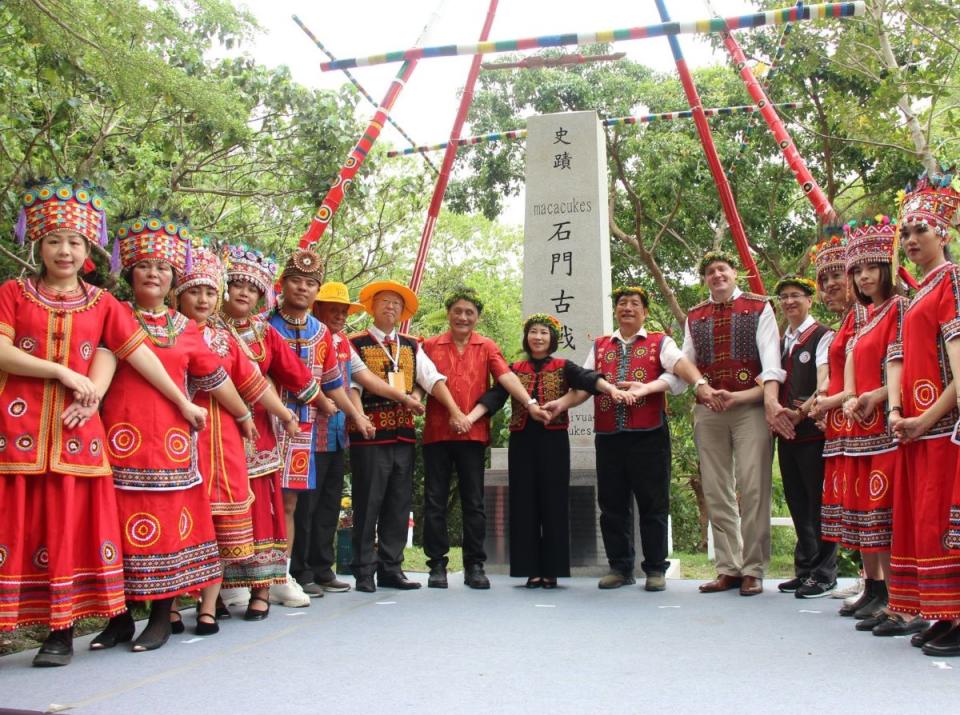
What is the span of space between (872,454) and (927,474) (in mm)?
419

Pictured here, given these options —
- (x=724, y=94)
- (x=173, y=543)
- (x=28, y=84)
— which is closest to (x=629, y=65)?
(x=724, y=94)

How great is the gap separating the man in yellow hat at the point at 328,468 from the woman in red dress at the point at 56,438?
154 cm

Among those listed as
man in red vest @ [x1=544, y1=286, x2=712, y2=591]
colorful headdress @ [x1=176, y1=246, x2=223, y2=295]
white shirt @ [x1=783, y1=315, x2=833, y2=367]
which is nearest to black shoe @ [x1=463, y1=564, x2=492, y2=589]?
man in red vest @ [x1=544, y1=286, x2=712, y2=591]

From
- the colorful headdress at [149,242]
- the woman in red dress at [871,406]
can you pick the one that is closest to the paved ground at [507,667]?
the woman in red dress at [871,406]

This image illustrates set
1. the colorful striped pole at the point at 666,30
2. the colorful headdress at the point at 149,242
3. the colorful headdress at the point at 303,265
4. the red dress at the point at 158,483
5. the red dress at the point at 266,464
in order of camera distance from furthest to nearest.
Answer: the colorful striped pole at the point at 666,30, the colorful headdress at the point at 303,265, the red dress at the point at 266,464, the colorful headdress at the point at 149,242, the red dress at the point at 158,483

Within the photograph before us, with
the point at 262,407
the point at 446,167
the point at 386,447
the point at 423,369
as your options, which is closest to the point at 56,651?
the point at 262,407

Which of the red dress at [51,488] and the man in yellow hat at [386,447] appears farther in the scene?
the man in yellow hat at [386,447]

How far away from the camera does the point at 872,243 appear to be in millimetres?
3760

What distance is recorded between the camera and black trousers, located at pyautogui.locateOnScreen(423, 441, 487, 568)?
16.7 ft

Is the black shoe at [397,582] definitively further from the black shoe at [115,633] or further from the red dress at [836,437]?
the red dress at [836,437]

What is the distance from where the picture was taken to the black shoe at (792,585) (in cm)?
480

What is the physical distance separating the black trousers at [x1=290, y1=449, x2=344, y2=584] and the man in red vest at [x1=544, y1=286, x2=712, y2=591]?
1.21m

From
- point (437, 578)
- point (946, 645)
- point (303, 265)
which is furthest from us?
point (437, 578)

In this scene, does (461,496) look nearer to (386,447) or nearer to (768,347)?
(386,447)
